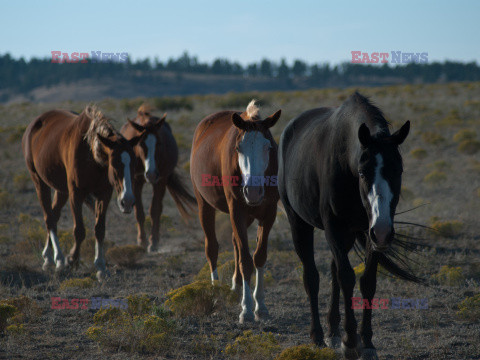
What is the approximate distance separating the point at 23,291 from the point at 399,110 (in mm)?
23017

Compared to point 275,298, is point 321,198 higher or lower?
higher

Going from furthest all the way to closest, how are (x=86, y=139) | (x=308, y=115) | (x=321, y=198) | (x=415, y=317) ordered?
(x=86, y=139) < (x=415, y=317) < (x=308, y=115) < (x=321, y=198)

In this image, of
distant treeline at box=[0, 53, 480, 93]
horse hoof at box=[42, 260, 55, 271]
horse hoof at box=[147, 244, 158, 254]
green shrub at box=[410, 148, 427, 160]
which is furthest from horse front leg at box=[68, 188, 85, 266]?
distant treeline at box=[0, 53, 480, 93]

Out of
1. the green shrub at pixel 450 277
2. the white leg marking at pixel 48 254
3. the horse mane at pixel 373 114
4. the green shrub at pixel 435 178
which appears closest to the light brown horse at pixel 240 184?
the horse mane at pixel 373 114

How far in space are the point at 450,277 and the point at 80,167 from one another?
5.43 metres

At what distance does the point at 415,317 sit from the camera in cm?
555

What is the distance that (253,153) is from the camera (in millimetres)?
5402

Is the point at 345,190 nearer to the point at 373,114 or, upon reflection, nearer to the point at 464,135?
the point at 373,114

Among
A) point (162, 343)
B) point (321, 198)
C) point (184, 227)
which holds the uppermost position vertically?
point (321, 198)

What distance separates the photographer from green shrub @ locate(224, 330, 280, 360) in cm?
426

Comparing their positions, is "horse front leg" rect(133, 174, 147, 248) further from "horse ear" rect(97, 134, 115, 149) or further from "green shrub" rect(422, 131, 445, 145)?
"green shrub" rect(422, 131, 445, 145)

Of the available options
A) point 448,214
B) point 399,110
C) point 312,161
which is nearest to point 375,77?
point 399,110

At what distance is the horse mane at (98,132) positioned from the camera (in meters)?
7.56

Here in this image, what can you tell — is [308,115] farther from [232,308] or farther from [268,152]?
[232,308]
